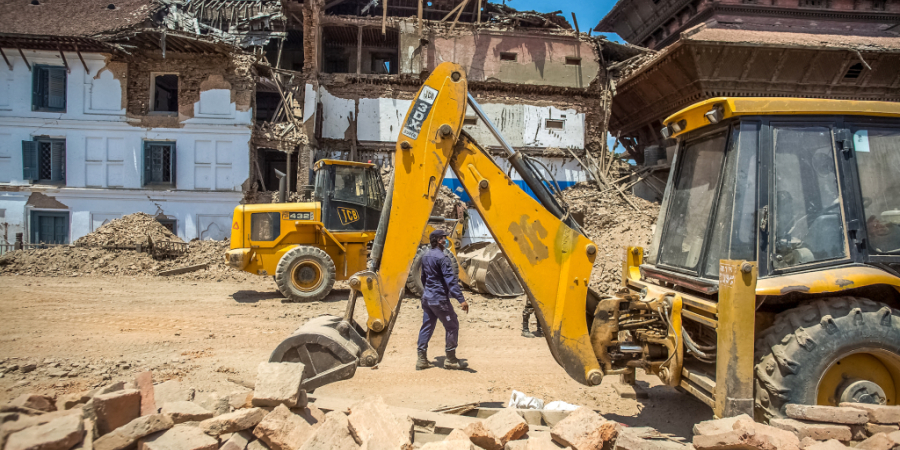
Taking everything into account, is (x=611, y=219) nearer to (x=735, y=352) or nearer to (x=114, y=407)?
(x=735, y=352)

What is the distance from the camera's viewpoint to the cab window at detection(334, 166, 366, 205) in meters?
10.5

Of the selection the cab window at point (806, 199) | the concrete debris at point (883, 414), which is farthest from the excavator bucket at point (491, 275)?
the concrete debris at point (883, 414)

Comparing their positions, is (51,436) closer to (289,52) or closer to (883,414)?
(883,414)

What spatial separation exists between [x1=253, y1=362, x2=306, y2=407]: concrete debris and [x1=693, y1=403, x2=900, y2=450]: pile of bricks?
8.37 ft

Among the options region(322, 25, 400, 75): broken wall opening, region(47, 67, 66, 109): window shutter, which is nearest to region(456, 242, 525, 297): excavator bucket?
region(322, 25, 400, 75): broken wall opening

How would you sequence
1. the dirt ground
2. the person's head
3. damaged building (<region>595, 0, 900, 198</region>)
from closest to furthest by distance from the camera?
1. the dirt ground
2. the person's head
3. damaged building (<region>595, 0, 900, 198</region>)

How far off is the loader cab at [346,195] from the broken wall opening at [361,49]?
10328mm

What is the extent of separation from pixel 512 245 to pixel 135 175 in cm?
1773

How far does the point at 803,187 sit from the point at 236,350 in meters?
6.45

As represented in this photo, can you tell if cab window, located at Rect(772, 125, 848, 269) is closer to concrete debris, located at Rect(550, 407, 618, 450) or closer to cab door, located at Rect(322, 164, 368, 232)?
concrete debris, located at Rect(550, 407, 618, 450)

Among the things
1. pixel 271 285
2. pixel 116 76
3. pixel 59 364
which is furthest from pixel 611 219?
pixel 116 76

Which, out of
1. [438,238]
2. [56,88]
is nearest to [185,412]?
[438,238]

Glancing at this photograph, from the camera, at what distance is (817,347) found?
128 inches

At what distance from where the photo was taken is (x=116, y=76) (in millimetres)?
17406
